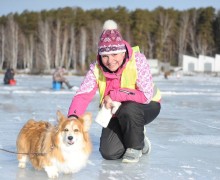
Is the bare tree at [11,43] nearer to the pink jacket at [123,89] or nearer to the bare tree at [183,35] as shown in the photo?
the bare tree at [183,35]

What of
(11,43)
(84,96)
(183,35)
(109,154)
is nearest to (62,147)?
(84,96)

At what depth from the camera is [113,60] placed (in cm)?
347

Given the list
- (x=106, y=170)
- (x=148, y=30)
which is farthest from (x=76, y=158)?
(x=148, y=30)

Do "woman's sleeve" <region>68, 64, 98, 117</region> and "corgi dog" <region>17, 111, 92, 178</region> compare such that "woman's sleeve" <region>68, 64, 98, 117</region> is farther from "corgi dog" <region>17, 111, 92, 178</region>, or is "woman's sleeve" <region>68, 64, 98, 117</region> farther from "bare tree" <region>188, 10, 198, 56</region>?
"bare tree" <region>188, 10, 198, 56</region>

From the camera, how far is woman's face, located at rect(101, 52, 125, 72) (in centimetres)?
346

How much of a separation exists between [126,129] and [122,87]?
0.38 metres

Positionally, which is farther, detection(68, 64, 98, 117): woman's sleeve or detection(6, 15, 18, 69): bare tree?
detection(6, 15, 18, 69): bare tree

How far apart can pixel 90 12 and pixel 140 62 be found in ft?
188

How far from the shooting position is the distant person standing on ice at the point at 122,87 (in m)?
3.48

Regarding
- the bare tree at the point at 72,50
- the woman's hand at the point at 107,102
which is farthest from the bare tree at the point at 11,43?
the woman's hand at the point at 107,102

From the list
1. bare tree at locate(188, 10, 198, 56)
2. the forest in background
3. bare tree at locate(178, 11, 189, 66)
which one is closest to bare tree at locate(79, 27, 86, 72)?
the forest in background

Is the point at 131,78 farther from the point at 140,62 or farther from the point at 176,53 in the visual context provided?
the point at 176,53

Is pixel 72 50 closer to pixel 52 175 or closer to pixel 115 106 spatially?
pixel 115 106

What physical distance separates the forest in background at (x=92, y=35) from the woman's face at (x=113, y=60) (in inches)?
1825
